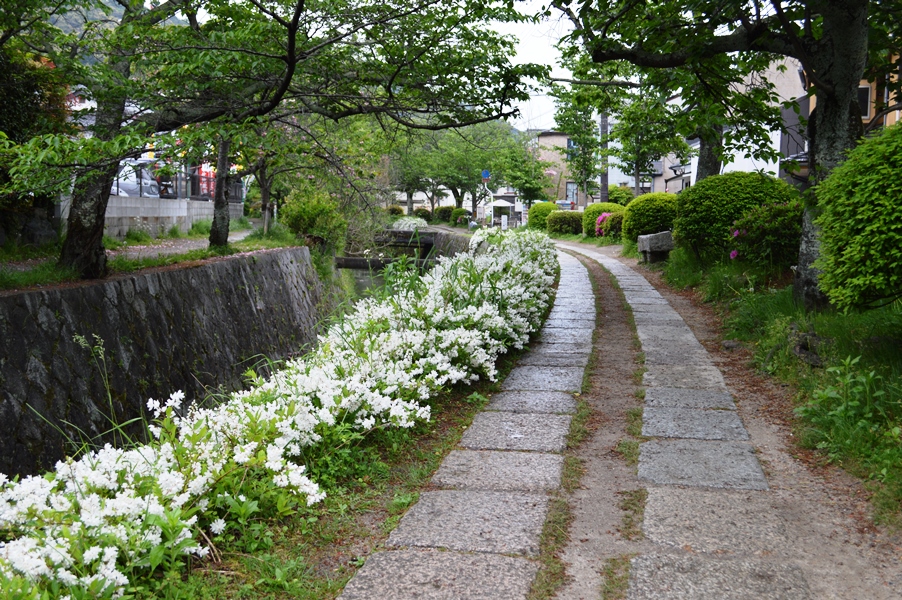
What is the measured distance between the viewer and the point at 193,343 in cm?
1065

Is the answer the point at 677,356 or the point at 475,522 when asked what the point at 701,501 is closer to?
the point at 475,522

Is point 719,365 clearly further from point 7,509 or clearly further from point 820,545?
point 7,509

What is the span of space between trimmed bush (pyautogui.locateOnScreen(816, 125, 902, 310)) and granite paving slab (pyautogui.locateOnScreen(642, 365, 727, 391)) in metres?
1.16

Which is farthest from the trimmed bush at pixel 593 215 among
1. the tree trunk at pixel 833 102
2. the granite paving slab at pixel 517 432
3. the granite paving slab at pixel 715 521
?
the granite paving slab at pixel 715 521

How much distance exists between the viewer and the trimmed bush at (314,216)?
21266mm

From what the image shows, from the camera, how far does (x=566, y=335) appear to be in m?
7.34

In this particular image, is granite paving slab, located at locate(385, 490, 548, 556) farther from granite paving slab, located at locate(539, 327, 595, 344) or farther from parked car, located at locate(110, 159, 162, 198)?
parked car, located at locate(110, 159, 162, 198)

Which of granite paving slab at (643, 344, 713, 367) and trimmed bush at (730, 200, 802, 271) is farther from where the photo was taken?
trimmed bush at (730, 200, 802, 271)

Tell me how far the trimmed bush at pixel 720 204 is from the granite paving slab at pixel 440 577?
812cm

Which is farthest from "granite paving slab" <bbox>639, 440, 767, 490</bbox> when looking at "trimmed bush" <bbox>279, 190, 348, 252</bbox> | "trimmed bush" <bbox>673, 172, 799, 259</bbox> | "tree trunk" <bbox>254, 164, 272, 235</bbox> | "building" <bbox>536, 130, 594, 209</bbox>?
"building" <bbox>536, 130, 594, 209</bbox>

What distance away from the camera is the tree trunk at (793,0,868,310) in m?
6.00

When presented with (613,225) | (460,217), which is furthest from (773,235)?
(460,217)

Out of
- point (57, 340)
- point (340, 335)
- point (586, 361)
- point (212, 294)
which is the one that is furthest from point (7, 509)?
point (212, 294)

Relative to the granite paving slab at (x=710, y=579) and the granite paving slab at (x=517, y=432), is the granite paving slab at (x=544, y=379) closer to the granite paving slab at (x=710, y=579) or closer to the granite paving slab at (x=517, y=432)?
the granite paving slab at (x=517, y=432)
